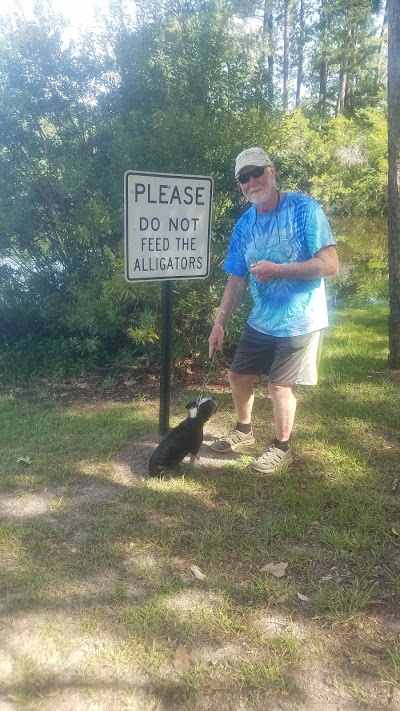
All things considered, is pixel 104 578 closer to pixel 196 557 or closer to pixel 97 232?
pixel 196 557

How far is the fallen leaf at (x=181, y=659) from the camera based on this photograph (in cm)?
188

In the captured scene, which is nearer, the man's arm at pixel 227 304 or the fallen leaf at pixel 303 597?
the fallen leaf at pixel 303 597

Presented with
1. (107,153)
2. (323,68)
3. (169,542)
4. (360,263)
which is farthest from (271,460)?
(323,68)

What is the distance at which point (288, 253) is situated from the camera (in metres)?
3.08

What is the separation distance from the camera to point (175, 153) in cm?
511

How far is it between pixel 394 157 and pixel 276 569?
4.25 meters

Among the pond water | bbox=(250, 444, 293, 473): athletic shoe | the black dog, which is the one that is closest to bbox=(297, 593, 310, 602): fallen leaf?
bbox=(250, 444, 293, 473): athletic shoe

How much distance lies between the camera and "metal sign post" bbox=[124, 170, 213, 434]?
3.14 metres

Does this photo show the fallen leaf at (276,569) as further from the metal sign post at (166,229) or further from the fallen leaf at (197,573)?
the metal sign post at (166,229)

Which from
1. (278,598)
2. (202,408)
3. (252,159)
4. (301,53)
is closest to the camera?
(278,598)

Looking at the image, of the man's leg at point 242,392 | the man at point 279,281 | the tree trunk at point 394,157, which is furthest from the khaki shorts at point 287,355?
the tree trunk at point 394,157

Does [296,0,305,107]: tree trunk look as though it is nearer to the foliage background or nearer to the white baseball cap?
the foliage background

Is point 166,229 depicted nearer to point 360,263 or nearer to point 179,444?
point 179,444

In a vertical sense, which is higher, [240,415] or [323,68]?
[323,68]
